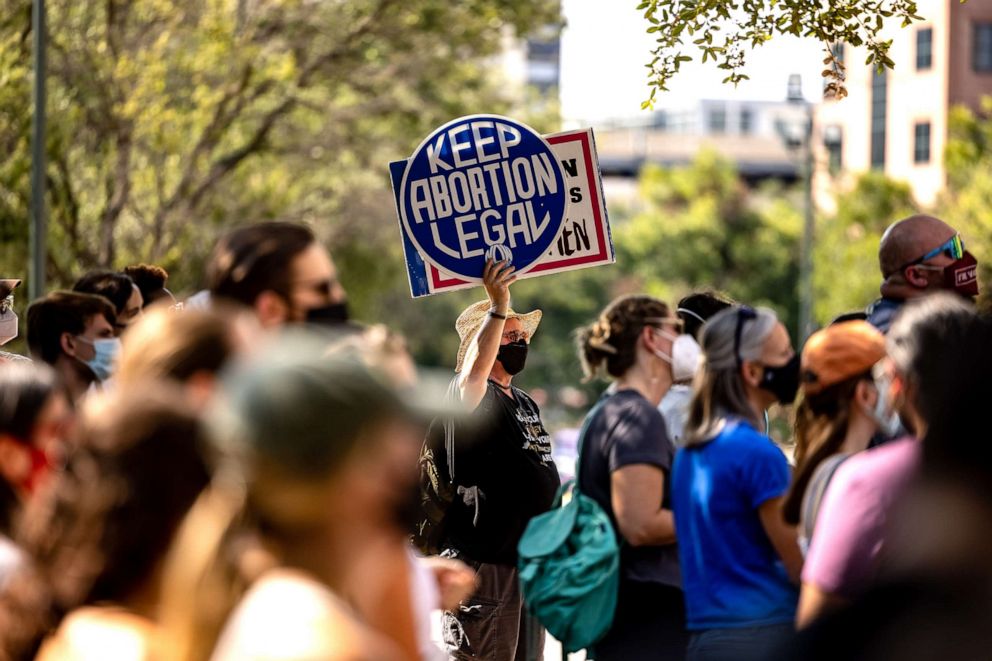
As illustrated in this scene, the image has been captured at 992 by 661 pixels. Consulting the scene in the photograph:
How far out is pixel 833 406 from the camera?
394 cm

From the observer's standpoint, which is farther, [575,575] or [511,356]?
[511,356]

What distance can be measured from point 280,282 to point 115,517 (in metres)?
0.85

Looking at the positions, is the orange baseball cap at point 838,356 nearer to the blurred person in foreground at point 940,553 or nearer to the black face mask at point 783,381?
the black face mask at point 783,381

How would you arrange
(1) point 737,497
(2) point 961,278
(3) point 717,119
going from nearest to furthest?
(1) point 737,497 → (2) point 961,278 → (3) point 717,119

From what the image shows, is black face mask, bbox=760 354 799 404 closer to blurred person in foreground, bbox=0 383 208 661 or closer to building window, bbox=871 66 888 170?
blurred person in foreground, bbox=0 383 208 661

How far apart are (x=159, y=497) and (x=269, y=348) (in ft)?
2.03

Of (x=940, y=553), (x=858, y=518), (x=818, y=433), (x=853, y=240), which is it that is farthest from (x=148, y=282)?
(x=853, y=240)

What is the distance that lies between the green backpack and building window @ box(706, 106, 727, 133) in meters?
140

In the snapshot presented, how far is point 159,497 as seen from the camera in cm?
290

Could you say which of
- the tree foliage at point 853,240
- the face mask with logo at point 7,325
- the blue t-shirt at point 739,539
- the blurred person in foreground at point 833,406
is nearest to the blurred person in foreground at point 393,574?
the blurred person in foreground at point 833,406

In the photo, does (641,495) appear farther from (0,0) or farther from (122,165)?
(122,165)

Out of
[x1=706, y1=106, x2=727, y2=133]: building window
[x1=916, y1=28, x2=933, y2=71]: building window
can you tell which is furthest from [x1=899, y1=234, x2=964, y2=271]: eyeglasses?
[x1=706, y1=106, x2=727, y2=133]: building window

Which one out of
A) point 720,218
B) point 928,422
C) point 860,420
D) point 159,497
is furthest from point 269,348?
point 720,218

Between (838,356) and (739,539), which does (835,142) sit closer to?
(739,539)
